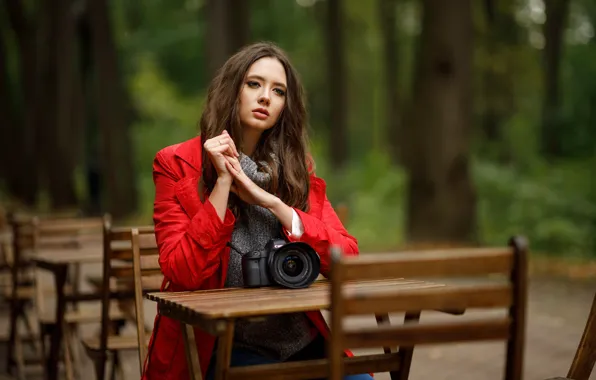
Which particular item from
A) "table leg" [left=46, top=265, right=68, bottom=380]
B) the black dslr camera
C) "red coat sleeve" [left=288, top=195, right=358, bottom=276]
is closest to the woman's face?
"red coat sleeve" [left=288, top=195, right=358, bottom=276]

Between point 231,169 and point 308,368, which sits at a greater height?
point 231,169

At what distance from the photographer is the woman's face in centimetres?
430

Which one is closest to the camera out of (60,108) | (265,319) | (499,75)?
(265,319)

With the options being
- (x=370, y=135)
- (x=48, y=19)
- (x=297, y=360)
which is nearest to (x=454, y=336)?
(x=297, y=360)

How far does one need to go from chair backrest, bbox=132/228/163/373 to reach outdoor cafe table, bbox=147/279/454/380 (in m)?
0.89

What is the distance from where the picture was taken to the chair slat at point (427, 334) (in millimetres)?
2992

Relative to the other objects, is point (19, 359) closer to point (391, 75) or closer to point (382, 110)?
point (391, 75)

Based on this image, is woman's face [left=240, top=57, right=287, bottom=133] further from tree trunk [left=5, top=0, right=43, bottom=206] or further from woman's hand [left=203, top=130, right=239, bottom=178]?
tree trunk [left=5, top=0, right=43, bottom=206]

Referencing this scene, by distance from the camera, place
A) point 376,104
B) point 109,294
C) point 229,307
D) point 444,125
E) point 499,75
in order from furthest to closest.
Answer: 1. point 376,104
2. point 499,75
3. point 444,125
4. point 109,294
5. point 229,307

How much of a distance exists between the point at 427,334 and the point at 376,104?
117 feet

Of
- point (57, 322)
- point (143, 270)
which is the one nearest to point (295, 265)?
point (143, 270)

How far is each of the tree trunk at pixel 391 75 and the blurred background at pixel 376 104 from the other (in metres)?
0.08

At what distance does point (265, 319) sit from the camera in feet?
13.3

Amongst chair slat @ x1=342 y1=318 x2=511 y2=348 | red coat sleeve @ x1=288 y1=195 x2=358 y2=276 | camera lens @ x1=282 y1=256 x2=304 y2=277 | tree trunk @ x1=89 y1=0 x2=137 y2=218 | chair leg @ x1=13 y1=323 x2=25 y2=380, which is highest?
tree trunk @ x1=89 y1=0 x2=137 y2=218
